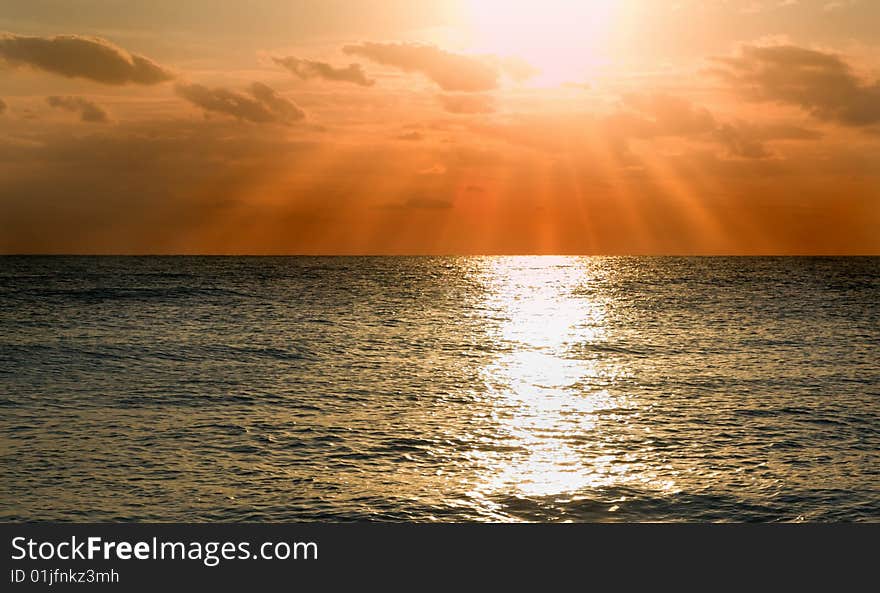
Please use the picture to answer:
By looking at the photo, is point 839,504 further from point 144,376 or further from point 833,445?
point 144,376

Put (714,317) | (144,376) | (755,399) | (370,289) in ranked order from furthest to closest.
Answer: (370,289)
(714,317)
(144,376)
(755,399)

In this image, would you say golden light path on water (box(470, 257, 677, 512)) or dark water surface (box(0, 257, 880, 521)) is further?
golden light path on water (box(470, 257, 677, 512))

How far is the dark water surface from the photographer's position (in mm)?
19203

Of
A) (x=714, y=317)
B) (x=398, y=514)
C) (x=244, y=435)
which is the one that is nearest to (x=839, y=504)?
(x=398, y=514)

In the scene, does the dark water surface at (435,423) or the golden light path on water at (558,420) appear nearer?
the dark water surface at (435,423)

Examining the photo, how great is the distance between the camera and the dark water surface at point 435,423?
19.2m

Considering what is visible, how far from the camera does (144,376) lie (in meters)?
39.0

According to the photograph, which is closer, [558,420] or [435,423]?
[435,423]

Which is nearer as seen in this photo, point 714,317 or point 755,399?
point 755,399

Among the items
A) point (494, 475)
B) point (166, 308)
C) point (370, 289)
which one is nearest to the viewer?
point (494, 475)

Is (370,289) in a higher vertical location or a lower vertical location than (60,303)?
higher

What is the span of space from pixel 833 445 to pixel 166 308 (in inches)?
2842

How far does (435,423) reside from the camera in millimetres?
28297

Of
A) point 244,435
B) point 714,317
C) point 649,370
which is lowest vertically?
point 244,435
